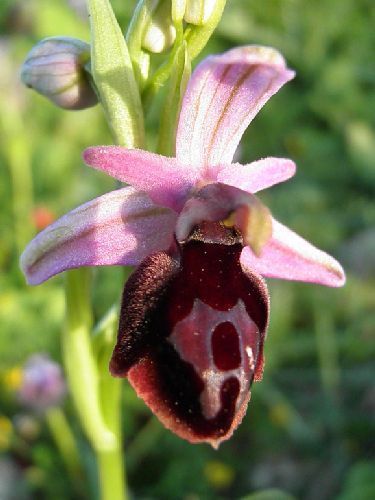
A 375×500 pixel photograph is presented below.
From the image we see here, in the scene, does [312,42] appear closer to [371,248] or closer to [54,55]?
[371,248]

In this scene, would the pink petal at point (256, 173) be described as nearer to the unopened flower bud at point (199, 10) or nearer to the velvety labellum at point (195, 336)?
the velvety labellum at point (195, 336)

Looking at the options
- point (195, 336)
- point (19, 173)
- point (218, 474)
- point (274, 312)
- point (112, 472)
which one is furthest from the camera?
point (19, 173)

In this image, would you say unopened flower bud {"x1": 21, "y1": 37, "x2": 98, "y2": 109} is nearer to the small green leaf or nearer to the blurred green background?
the small green leaf

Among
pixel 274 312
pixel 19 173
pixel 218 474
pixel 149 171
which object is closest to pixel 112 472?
pixel 149 171

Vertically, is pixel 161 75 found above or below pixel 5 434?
above

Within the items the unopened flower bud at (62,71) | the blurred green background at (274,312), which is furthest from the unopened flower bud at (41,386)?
the unopened flower bud at (62,71)

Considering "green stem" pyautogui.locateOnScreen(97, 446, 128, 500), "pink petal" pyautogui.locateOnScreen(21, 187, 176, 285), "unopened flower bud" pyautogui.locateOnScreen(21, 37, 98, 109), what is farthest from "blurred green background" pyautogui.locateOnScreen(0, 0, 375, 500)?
"pink petal" pyautogui.locateOnScreen(21, 187, 176, 285)

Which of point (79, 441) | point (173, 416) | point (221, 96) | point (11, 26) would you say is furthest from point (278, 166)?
point (11, 26)

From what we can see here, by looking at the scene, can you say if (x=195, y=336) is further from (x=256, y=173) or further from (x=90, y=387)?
(x=90, y=387)
